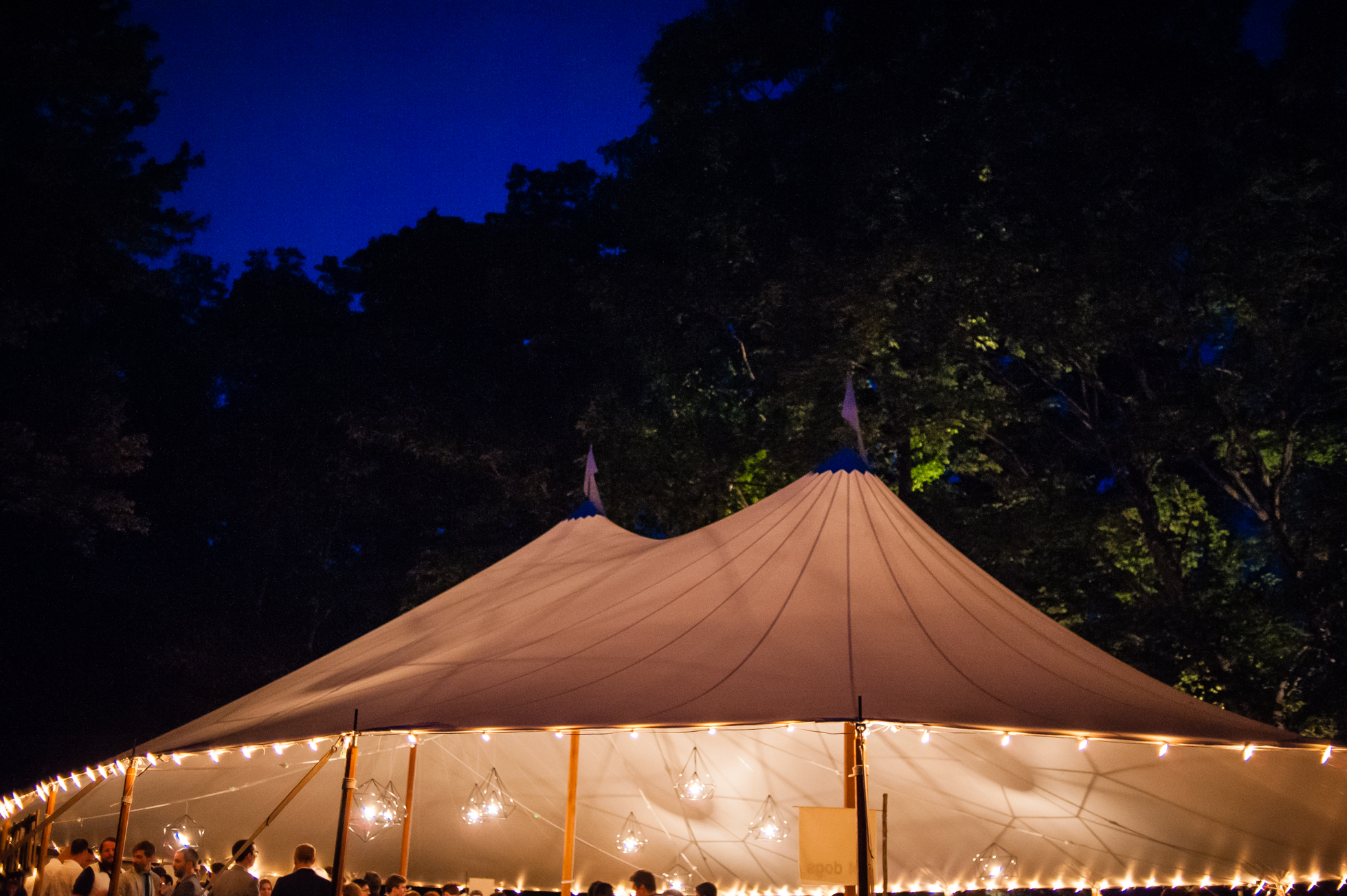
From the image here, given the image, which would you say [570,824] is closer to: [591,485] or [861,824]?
[591,485]

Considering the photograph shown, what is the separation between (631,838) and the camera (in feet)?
25.8

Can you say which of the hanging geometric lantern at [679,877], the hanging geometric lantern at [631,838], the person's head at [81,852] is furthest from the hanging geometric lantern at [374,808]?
the hanging geometric lantern at [679,877]

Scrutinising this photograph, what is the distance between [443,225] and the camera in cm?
1823

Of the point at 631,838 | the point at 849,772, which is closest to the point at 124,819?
the point at 849,772

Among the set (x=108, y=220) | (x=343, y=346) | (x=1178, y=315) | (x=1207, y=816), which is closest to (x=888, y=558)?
(x=1207, y=816)

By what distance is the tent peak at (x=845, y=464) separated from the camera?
5574mm

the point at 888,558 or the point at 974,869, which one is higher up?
the point at 888,558

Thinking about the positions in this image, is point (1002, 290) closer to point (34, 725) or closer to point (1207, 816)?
point (1207, 816)

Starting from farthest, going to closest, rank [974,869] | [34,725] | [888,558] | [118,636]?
[118,636] → [34,725] → [974,869] → [888,558]

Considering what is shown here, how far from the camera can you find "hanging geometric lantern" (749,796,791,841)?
23.3ft

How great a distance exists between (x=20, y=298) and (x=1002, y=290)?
11822 mm

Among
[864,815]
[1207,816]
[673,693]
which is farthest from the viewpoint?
[1207,816]

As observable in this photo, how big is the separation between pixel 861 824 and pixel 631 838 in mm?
4611

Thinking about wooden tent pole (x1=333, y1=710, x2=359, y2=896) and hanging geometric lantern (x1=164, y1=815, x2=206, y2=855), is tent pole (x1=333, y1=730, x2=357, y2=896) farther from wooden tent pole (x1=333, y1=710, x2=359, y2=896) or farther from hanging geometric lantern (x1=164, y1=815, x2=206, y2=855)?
hanging geometric lantern (x1=164, y1=815, x2=206, y2=855)
